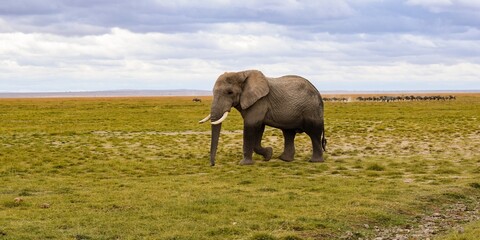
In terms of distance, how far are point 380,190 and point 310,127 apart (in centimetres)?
803

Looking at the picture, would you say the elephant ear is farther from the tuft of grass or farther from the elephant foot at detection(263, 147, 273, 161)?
the tuft of grass

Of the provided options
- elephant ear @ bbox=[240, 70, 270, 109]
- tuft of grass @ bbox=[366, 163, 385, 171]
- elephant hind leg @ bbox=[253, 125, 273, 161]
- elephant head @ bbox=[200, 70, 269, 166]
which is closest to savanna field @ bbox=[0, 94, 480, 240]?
tuft of grass @ bbox=[366, 163, 385, 171]

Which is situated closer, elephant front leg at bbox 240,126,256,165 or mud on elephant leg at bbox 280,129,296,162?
elephant front leg at bbox 240,126,256,165

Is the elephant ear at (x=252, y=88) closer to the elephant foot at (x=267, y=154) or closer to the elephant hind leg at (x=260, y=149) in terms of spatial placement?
the elephant hind leg at (x=260, y=149)

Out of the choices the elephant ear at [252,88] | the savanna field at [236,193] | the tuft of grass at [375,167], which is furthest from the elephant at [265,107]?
the tuft of grass at [375,167]

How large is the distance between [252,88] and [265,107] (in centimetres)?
89

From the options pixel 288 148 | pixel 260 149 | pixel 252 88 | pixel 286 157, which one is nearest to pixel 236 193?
pixel 252 88

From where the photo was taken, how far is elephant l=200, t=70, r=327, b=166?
2344cm

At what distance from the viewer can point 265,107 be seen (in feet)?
78.4

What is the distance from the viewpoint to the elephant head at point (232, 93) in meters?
23.4

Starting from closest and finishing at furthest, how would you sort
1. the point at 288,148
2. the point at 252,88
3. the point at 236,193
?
the point at 236,193 → the point at 252,88 → the point at 288,148

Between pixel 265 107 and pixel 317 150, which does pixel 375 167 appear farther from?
pixel 265 107

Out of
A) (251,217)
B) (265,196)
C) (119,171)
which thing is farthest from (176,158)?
(251,217)

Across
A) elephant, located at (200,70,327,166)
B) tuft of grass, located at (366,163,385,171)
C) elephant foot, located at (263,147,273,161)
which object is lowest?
tuft of grass, located at (366,163,385,171)
